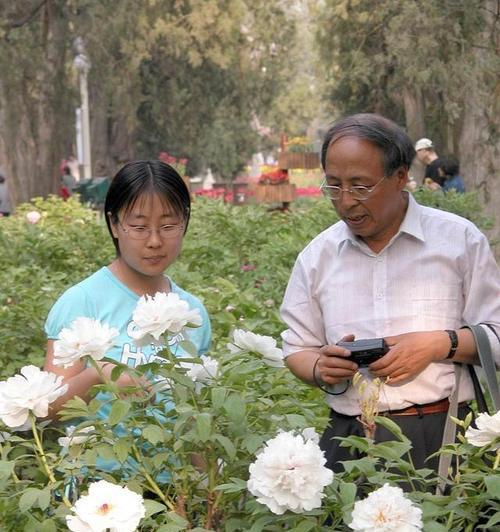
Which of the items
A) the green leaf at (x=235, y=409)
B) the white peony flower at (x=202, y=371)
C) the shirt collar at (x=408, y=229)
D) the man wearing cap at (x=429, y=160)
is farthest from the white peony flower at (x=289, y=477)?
the man wearing cap at (x=429, y=160)

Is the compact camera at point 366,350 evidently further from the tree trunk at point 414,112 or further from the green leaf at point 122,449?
the tree trunk at point 414,112

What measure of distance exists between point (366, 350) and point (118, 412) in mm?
697

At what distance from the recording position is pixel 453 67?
42.1 ft

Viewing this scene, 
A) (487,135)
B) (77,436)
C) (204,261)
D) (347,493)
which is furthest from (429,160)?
(347,493)

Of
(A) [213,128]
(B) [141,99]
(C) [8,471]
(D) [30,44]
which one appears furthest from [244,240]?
(A) [213,128]

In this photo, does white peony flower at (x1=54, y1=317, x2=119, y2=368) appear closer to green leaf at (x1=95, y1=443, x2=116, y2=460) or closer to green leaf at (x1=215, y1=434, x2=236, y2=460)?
green leaf at (x1=95, y1=443, x2=116, y2=460)

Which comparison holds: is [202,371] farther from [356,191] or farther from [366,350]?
[356,191]

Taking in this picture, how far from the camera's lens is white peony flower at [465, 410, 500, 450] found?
2568 mm

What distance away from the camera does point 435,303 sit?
3258 mm

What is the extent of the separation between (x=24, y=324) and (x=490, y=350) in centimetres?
306

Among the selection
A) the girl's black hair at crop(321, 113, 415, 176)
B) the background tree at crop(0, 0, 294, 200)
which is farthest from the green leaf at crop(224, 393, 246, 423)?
the background tree at crop(0, 0, 294, 200)

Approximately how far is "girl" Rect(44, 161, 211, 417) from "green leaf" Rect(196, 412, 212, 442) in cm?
70

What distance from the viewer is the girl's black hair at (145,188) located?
3.43 meters

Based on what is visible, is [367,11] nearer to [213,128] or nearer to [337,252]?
[213,128]
